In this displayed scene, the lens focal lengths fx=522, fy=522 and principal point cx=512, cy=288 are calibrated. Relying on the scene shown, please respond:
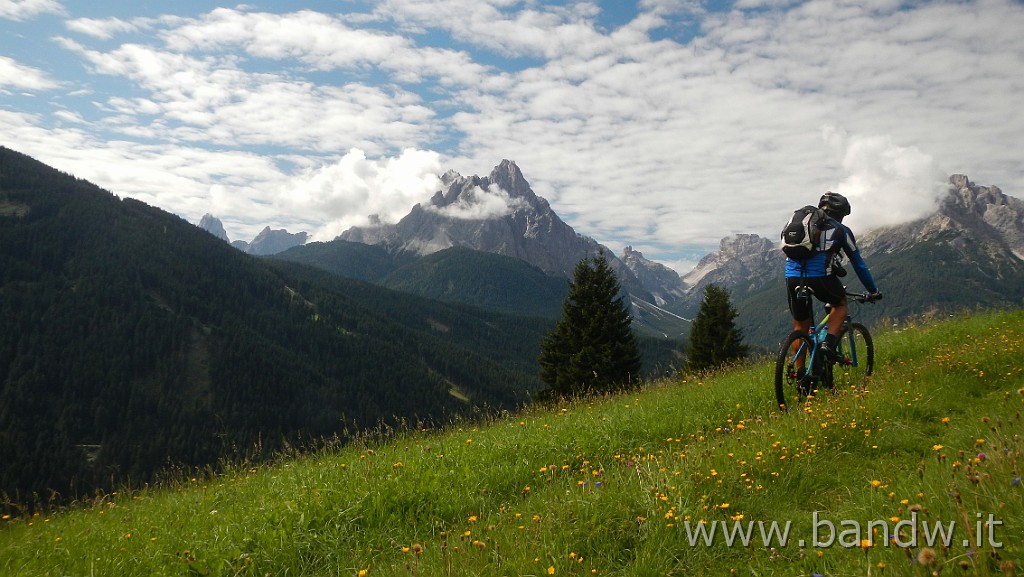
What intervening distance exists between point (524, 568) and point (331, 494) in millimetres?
2807

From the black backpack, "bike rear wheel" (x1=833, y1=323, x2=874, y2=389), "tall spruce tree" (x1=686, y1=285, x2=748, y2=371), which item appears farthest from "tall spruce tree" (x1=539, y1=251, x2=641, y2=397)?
the black backpack

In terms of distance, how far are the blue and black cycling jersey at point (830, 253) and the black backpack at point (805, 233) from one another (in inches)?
3.6

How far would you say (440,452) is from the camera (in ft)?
23.2

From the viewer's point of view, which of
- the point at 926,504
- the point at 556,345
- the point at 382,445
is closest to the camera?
the point at 926,504

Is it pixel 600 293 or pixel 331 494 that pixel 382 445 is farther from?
pixel 600 293

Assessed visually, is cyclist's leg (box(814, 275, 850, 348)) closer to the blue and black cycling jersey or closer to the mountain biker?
the mountain biker

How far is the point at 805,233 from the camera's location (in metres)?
8.02

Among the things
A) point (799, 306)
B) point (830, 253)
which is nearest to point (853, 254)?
point (830, 253)

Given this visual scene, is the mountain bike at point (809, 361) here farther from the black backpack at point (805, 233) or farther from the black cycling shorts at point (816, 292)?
the black backpack at point (805, 233)

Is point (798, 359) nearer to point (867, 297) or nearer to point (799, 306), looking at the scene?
point (799, 306)

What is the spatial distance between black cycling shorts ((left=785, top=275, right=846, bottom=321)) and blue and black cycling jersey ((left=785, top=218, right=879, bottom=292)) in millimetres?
95

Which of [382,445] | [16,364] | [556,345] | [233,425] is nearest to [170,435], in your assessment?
[233,425]

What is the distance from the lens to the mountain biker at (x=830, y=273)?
313 inches

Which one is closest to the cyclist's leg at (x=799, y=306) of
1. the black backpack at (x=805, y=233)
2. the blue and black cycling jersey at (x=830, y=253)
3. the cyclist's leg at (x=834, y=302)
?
the blue and black cycling jersey at (x=830, y=253)
